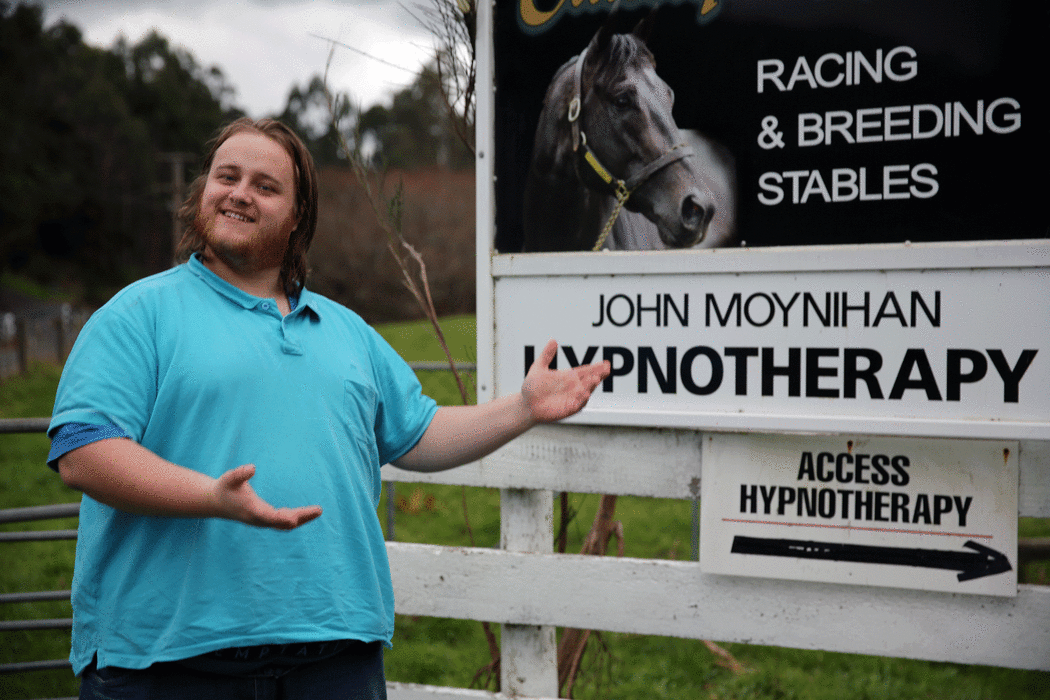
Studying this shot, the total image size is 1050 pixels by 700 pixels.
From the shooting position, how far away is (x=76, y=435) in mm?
1597

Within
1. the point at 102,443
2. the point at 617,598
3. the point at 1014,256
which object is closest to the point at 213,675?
the point at 102,443

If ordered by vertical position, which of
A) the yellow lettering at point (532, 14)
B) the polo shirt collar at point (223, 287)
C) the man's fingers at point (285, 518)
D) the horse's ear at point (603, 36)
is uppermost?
the yellow lettering at point (532, 14)

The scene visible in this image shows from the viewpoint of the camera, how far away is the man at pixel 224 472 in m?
1.65

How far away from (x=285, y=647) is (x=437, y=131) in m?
38.3

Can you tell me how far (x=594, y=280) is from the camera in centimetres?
307

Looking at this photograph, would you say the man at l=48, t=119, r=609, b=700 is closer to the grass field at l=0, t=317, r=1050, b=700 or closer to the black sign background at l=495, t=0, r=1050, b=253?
the black sign background at l=495, t=0, r=1050, b=253

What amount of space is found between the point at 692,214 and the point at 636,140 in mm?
320

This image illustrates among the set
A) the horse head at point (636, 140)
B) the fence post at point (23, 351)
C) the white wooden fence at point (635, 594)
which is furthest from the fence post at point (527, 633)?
the fence post at point (23, 351)

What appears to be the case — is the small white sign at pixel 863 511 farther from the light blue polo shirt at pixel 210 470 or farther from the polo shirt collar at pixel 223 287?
the polo shirt collar at pixel 223 287

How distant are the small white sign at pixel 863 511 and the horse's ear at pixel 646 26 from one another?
1.35m

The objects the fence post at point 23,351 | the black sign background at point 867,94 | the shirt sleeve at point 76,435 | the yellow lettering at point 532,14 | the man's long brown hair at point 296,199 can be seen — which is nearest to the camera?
the shirt sleeve at point 76,435

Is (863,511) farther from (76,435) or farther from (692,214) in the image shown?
(76,435)

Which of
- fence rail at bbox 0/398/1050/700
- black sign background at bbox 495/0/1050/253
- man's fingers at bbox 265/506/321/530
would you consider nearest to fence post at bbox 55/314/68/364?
fence rail at bbox 0/398/1050/700

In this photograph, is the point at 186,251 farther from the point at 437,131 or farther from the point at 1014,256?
the point at 437,131
